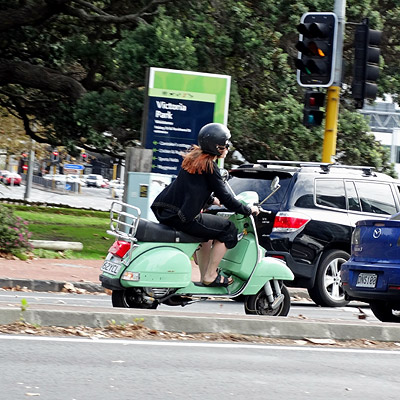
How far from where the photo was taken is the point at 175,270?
9.13 meters

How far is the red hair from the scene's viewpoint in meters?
9.13

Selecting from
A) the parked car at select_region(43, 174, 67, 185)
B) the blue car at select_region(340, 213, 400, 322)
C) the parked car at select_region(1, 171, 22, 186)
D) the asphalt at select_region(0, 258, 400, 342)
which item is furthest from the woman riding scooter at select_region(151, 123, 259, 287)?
the parked car at select_region(1, 171, 22, 186)

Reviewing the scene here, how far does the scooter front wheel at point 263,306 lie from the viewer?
971 cm

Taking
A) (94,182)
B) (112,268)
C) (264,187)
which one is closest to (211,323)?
(112,268)

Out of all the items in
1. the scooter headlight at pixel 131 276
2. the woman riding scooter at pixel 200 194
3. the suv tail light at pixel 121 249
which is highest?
the woman riding scooter at pixel 200 194

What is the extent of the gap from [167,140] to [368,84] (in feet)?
11.4

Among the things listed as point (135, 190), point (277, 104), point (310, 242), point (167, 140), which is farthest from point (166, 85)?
point (277, 104)

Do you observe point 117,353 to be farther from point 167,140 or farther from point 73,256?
point 73,256

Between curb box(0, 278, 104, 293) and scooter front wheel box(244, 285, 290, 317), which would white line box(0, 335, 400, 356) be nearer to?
scooter front wheel box(244, 285, 290, 317)

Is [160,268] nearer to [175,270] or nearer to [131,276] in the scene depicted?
[175,270]

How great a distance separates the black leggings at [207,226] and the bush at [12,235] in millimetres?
7623

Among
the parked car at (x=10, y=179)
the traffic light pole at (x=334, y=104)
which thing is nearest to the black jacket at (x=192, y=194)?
the traffic light pole at (x=334, y=104)

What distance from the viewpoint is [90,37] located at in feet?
78.0

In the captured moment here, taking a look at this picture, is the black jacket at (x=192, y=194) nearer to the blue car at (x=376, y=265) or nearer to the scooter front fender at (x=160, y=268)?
the scooter front fender at (x=160, y=268)
